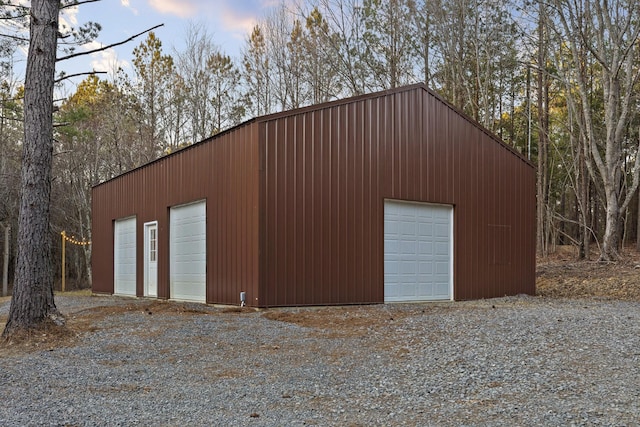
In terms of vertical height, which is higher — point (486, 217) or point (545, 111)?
point (545, 111)

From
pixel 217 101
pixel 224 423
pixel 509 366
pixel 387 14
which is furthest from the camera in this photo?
pixel 217 101

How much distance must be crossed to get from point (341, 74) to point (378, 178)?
36.6 ft

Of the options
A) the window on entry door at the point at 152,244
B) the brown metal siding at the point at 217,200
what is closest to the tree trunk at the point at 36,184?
the brown metal siding at the point at 217,200

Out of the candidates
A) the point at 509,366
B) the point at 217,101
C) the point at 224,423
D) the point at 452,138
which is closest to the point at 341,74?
the point at 217,101

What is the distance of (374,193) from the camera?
→ 9773 mm

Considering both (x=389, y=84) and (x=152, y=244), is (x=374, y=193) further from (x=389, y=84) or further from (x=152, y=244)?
(x=389, y=84)

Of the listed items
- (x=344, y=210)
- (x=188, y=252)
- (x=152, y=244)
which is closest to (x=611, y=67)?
(x=344, y=210)

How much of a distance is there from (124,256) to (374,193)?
7.80 m

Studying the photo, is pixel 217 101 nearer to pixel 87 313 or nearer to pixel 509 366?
pixel 87 313

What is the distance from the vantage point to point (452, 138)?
1110 cm

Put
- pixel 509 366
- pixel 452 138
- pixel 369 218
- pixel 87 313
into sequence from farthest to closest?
1. pixel 452 138
2. pixel 369 218
3. pixel 87 313
4. pixel 509 366

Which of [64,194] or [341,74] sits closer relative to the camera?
[341,74]

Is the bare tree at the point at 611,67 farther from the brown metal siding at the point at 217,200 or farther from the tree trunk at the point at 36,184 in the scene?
the tree trunk at the point at 36,184

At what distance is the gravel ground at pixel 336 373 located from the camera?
3471mm
